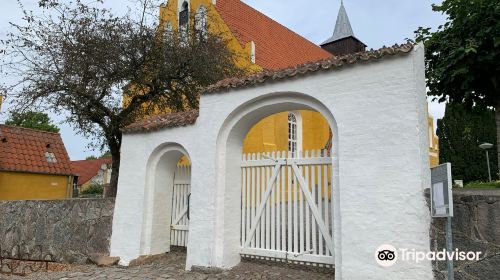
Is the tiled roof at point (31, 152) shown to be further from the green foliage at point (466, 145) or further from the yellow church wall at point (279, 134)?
the green foliage at point (466, 145)

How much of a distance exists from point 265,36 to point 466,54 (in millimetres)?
13792

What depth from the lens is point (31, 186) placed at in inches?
746

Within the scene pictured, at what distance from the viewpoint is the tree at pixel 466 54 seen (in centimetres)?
786

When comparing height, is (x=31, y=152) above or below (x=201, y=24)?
below

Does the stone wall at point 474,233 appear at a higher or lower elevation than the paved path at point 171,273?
higher

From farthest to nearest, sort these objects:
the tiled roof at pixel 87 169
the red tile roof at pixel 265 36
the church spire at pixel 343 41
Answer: the tiled roof at pixel 87 169, the church spire at pixel 343 41, the red tile roof at pixel 265 36

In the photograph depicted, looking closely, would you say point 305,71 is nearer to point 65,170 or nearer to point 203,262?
point 203,262

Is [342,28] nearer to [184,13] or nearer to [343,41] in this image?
[343,41]

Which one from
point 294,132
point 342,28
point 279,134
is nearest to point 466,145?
point 342,28

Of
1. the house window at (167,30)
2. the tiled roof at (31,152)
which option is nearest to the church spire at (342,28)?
the house window at (167,30)

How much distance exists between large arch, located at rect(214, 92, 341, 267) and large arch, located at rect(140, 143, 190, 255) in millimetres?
1265

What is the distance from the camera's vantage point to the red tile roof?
1811 cm

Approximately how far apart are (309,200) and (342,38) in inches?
1050

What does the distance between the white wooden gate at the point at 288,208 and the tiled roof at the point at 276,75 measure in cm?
137
